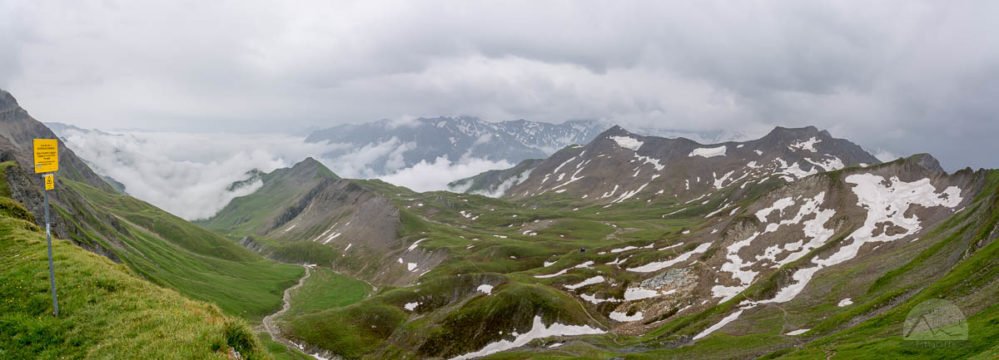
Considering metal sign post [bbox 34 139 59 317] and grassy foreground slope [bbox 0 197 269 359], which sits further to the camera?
metal sign post [bbox 34 139 59 317]

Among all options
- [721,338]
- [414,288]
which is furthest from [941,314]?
[414,288]

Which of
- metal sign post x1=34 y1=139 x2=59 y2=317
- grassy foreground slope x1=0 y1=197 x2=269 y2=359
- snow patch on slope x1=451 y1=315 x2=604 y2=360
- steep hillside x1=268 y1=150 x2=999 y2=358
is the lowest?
snow patch on slope x1=451 y1=315 x2=604 y2=360

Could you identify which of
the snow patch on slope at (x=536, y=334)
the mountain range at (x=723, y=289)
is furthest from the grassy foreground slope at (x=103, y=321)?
the snow patch on slope at (x=536, y=334)

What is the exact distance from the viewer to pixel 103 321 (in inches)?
882

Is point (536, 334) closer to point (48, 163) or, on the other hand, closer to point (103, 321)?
point (103, 321)

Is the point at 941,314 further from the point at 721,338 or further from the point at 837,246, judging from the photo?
the point at 837,246

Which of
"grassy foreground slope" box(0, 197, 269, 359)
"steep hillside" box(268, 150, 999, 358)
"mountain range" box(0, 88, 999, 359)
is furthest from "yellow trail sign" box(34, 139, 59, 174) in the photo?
"steep hillside" box(268, 150, 999, 358)

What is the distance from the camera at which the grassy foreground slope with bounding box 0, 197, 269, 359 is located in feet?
61.3

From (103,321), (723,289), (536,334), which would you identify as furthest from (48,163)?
(723,289)

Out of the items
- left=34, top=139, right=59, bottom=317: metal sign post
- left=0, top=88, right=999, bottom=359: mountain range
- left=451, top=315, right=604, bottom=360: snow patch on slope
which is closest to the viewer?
left=34, top=139, right=59, bottom=317: metal sign post

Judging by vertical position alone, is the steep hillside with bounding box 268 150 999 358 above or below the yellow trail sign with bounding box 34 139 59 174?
below

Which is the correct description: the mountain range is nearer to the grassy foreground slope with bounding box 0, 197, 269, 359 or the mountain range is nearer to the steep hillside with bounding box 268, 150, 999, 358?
the steep hillside with bounding box 268, 150, 999, 358

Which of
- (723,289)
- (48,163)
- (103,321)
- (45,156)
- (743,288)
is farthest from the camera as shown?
(723,289)

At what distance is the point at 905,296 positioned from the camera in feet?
253
